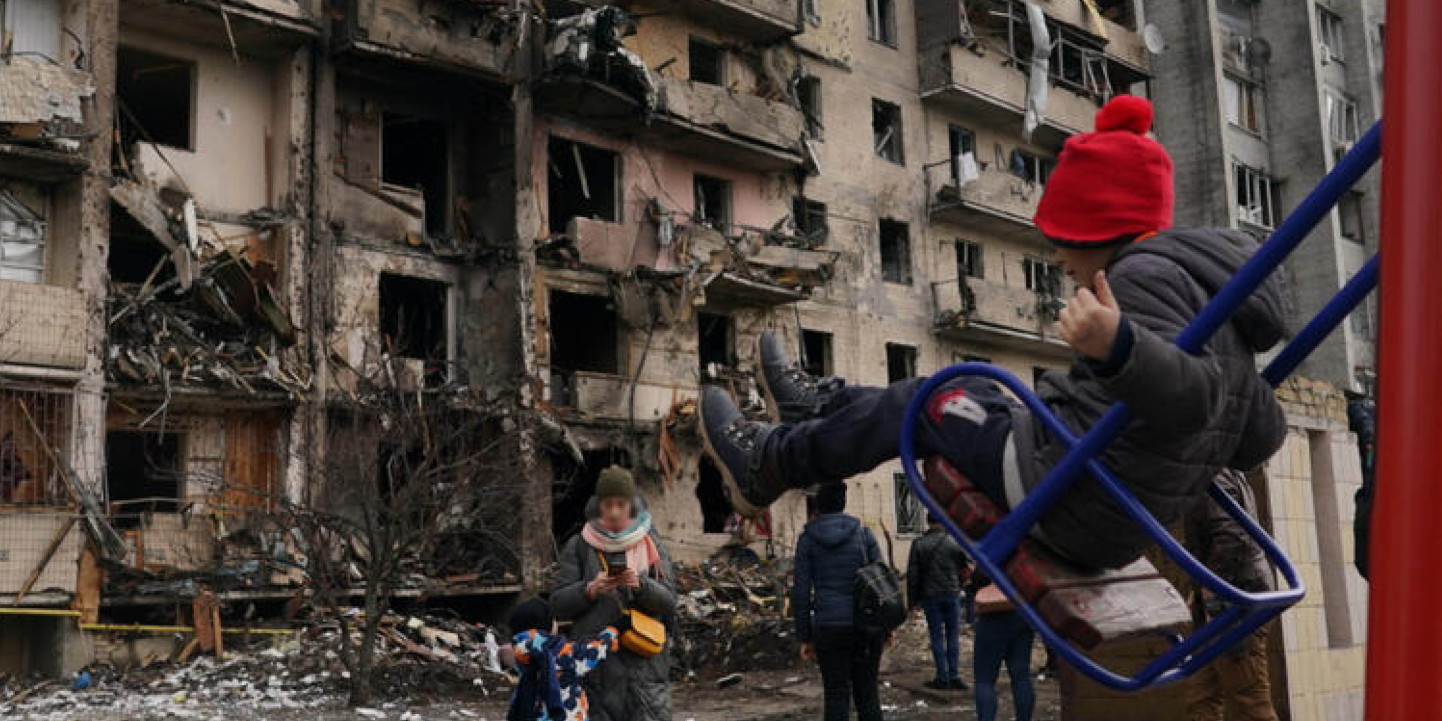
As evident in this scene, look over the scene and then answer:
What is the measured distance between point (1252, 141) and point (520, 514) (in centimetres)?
2796

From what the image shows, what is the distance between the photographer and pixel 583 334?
27.4m

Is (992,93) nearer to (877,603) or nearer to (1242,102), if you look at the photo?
(1242,102)

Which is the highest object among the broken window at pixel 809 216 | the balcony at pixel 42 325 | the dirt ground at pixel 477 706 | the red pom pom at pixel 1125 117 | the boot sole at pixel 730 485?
the broken window at pixel 809 216

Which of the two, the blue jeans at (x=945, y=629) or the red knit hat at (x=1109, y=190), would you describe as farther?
the blue jeans at (x=945, y=629)

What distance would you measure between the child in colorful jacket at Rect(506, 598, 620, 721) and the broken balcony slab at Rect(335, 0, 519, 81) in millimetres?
17395

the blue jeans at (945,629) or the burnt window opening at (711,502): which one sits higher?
the burnt window opening at (711,502)

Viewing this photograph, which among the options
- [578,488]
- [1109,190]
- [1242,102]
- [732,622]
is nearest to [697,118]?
[578,488]

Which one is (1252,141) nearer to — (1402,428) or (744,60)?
(744,60)

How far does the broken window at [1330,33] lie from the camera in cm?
4238

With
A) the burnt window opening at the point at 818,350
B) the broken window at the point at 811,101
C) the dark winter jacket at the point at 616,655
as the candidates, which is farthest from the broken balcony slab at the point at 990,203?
the dark winter jacket at the point at 616,655

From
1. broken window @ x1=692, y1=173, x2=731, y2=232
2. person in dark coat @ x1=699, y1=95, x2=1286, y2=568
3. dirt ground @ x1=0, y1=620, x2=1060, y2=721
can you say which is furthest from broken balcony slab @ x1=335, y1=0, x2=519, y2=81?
person in dark coat @ x1=699, y1=95, x2=1286, y2=568

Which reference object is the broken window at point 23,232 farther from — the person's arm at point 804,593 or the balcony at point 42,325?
the person's arm at point 804,593

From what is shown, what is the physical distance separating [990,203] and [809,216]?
16.0 ft

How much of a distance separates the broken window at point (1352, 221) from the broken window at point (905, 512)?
19290 millimetres
